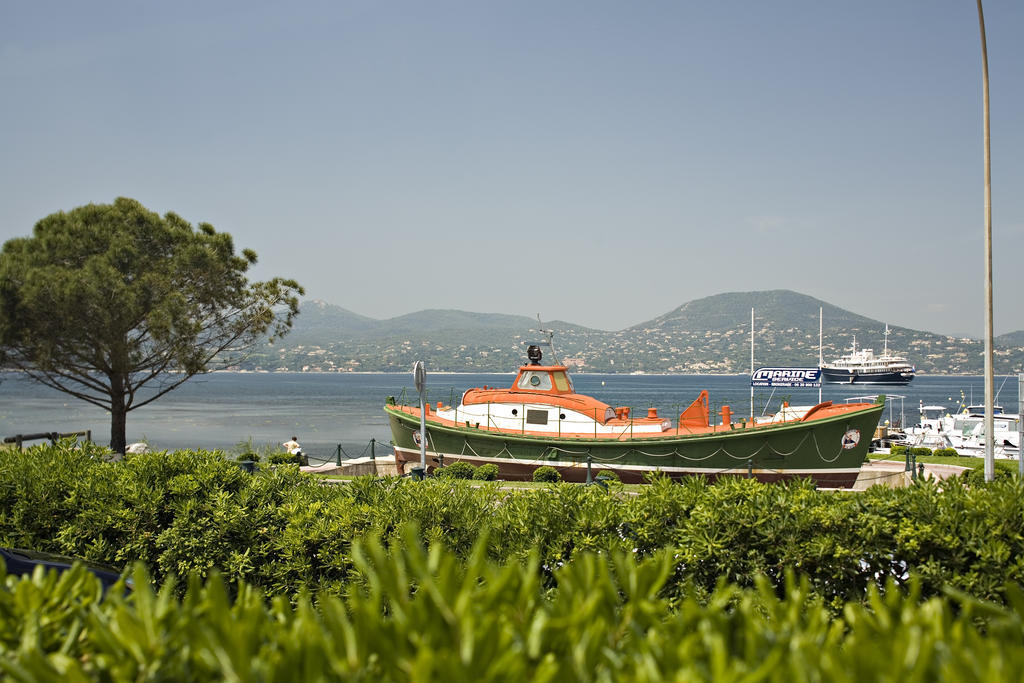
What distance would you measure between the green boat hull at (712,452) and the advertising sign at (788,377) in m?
5.65

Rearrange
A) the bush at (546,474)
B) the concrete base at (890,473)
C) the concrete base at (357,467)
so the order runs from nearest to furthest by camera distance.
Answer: the bush at (546,474) < the concrete base at (890,473) < the concrete base at (357,467)

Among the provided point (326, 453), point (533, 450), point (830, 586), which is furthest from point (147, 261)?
point (830, 586)

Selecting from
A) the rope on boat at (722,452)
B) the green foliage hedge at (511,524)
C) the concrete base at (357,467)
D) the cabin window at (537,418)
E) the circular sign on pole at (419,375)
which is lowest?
the concrete base at (357,467)

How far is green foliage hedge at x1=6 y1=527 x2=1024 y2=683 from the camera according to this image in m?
1.80

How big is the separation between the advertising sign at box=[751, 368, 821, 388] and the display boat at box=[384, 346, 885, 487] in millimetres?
3252

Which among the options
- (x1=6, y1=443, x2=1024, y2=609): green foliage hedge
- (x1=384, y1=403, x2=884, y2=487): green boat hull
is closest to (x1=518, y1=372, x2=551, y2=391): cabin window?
(x1=384, y1=403, x2=884, y2=487): green boat hull

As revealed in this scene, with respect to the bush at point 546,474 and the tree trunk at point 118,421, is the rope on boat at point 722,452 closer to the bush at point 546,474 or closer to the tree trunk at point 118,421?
the bush at point 546,474

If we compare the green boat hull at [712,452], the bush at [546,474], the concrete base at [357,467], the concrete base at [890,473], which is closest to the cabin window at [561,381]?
the green boat hull at [712,452]

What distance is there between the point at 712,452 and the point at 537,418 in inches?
211

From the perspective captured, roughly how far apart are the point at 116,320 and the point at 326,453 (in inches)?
759

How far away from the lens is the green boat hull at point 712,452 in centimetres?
1981

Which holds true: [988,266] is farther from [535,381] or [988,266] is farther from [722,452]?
[535,381]

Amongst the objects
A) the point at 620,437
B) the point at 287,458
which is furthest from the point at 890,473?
the point at 287,458

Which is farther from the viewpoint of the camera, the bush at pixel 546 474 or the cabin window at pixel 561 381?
the cabin window at pixel 561 381
